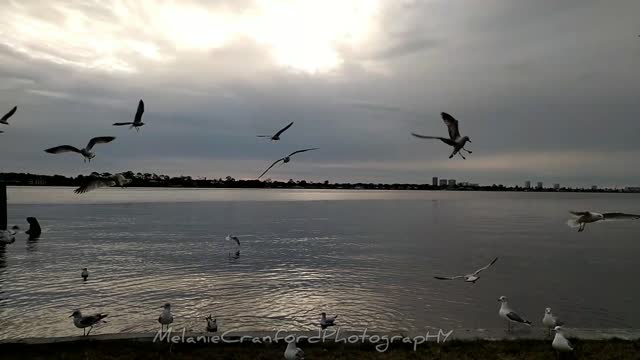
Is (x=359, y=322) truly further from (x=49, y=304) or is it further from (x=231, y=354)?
(x=49, y=304)

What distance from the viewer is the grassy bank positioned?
11.0m

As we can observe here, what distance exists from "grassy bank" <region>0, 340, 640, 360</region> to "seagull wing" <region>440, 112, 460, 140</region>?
207 inches

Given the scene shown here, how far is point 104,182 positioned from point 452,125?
9245 mm

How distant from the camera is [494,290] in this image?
74.9ft

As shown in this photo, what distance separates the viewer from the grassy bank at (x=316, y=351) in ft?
36.2

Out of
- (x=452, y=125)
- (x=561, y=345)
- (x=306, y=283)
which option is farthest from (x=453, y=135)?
(x=306, y=283)

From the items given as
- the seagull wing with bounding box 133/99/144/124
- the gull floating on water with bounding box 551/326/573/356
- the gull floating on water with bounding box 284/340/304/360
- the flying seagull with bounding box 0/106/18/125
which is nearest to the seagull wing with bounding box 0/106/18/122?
the flying seagull with bounding box 0/106/18/125

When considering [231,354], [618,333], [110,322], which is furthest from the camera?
[110,322]

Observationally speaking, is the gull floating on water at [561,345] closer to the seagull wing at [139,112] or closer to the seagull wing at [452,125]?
the seagull wing at [452,125]

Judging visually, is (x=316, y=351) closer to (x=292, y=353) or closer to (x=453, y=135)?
(x=292, y=353)

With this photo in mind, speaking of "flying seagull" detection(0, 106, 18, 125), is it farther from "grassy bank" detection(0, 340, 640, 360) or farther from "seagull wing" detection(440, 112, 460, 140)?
"seagull wing" detection(440, 112, 460, 140)

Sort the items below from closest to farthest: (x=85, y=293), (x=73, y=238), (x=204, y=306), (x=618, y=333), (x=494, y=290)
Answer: (x=618, y=333) < (x=204, y=306) < (x=85, y=293) < (x=494, y=290) < (x=73, y=238)

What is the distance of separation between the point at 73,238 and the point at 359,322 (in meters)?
35.1

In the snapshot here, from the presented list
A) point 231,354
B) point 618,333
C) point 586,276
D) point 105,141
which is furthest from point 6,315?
point 586,276
